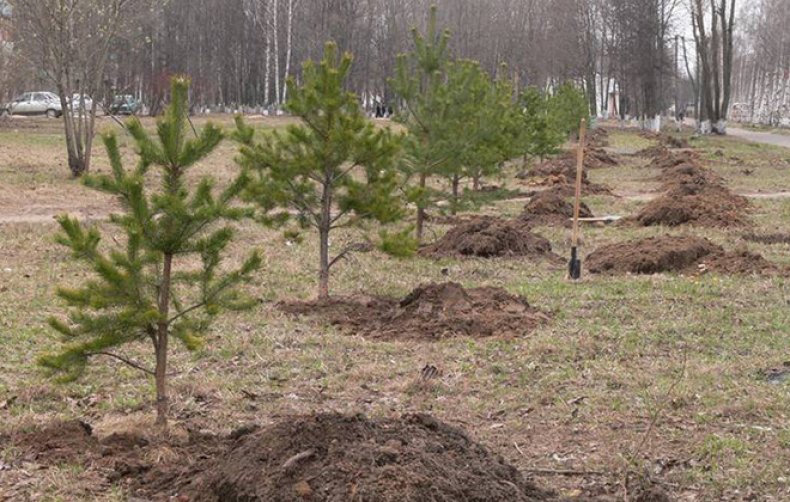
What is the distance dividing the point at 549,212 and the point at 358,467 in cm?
1315

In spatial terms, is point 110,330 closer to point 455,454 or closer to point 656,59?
point 455,454

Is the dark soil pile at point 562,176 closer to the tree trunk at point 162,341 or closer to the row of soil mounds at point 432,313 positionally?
the row of soil mounds at point 432,313

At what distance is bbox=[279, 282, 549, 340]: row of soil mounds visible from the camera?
A: 8.34m

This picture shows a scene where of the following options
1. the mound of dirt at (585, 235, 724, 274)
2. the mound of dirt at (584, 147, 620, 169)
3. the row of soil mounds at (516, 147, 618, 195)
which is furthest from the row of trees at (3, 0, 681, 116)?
the mound of dirt at (585, 235, 724, 274)

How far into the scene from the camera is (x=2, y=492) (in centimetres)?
472

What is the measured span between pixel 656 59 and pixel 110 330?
54551mm

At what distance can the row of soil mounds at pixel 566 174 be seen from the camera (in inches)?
846

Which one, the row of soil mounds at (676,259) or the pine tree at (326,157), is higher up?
the pine tree at (326,157)

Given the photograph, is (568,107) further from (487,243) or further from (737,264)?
(737,264)

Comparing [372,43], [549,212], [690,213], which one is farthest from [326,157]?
[372,43]

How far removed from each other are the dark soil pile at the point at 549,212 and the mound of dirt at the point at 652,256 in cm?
379

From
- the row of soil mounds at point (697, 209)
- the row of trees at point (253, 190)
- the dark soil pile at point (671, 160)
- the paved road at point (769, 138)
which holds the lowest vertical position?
the row of soil mounds at point (697, 209)

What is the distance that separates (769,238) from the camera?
46.2 feet

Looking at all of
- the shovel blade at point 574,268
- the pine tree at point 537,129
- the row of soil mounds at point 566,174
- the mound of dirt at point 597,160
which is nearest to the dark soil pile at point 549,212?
the row of soil mounds at point 566,174
